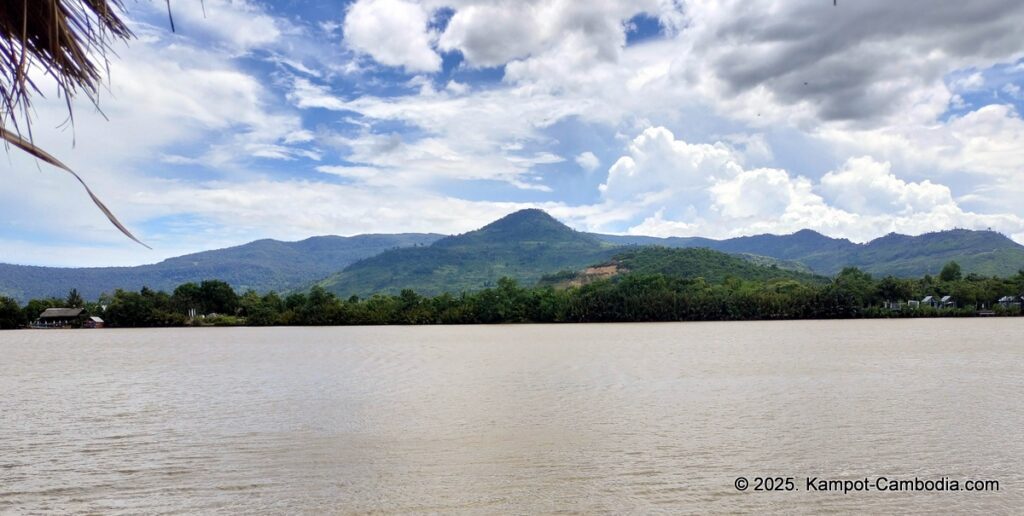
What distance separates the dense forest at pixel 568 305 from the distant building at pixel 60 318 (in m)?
1.87

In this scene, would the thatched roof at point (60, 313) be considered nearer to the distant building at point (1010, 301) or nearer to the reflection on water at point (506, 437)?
the reflection on water at point (506, 437)

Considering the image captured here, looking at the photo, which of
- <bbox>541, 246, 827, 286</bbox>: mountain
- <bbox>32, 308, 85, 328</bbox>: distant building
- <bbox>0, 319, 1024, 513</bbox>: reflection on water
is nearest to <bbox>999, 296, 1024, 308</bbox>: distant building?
<bbox>541, 246, 827, 286</bbox>: mountain

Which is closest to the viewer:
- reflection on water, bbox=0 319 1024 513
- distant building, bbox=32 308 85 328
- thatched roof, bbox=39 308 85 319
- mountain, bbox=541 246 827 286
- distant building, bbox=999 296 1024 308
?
reflection on water, bbox=0 319 1024 513

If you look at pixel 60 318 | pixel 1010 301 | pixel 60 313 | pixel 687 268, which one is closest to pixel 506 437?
pixel 1010 301

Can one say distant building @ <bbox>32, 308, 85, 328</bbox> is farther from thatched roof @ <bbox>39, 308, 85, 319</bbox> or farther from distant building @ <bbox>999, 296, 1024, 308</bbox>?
distant building @ <bbox>999, 296, 1024, 308</bbox>

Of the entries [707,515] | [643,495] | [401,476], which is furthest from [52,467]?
[707,515]

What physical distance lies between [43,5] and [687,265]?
144092mm

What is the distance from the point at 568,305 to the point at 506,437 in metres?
81.8

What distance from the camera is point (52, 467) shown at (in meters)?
13.5

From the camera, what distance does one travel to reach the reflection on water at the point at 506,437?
11320 millimetres

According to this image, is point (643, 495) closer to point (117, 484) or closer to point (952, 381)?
point (117, 484)

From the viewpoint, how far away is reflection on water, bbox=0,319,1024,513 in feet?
37.1

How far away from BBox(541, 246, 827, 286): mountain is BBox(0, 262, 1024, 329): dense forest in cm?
2591

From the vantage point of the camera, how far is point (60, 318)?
10469 centimetres
